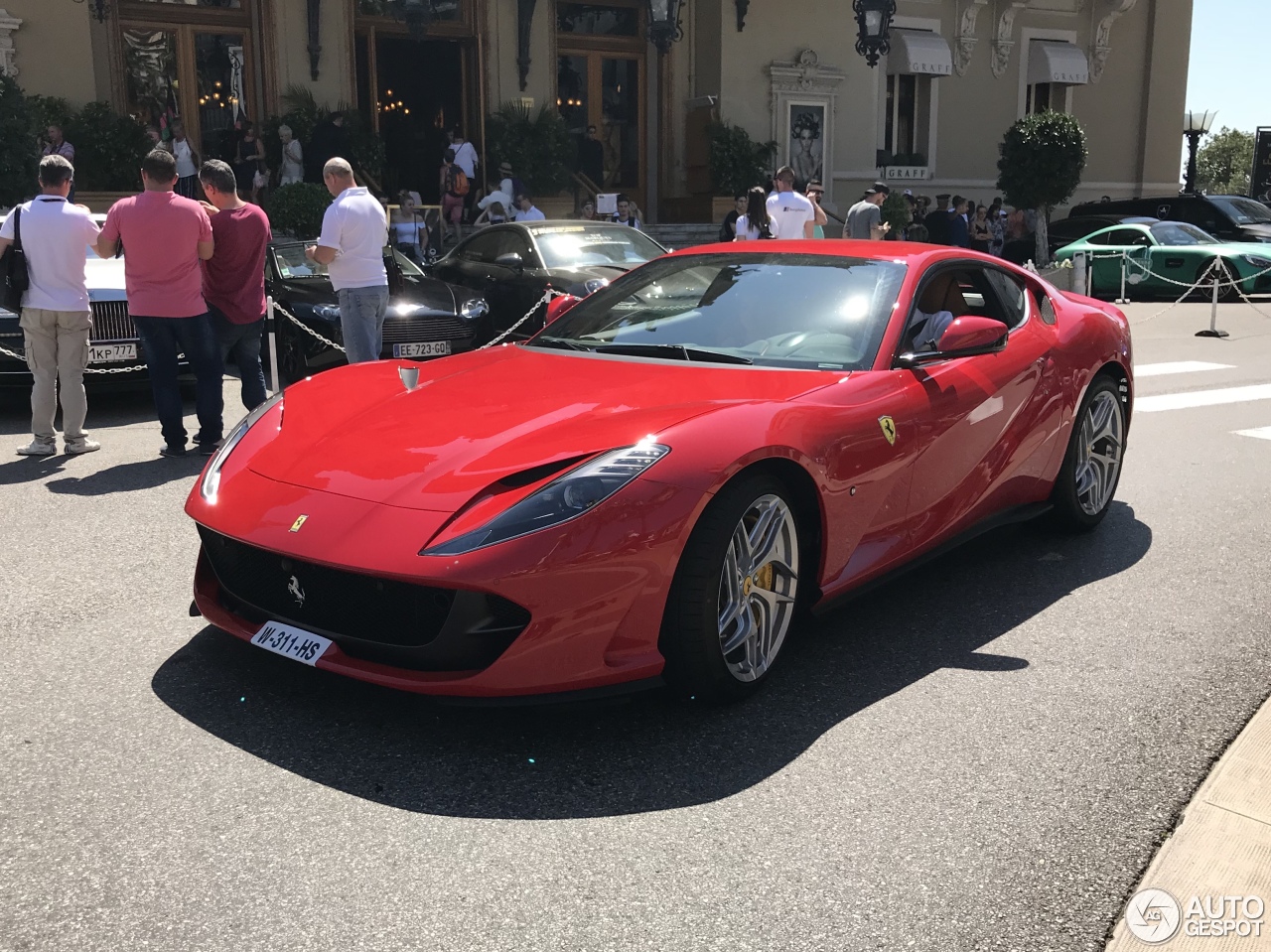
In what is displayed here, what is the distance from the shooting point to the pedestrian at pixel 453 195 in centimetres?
2050

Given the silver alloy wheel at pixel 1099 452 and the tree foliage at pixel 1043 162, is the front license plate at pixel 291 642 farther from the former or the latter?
the tree foliage at pixel 1043 162

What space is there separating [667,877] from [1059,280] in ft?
64.8

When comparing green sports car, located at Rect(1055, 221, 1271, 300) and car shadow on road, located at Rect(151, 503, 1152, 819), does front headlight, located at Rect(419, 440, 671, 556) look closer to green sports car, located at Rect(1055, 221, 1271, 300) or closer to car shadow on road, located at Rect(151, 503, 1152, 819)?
car shadow on road, located at Rect(151, 503, 1152, 819)

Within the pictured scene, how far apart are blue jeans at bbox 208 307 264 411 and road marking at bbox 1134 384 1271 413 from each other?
21.2 feet

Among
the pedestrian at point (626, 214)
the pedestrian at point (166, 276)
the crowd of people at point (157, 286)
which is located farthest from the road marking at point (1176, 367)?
the pedestrian at point (626, 214)

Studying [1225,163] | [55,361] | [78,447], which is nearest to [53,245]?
[55,361]

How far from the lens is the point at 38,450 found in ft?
25.4

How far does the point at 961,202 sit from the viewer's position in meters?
20.5

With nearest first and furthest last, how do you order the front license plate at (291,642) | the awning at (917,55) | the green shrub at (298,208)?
the front license plate at (291,642) → the green shrub at (298,208) → the awning at (917,55)

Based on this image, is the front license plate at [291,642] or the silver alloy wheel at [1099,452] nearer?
the front license plate at [291,642]

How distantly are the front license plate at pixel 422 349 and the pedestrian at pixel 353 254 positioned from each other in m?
1.48

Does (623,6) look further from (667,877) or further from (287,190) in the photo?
(667,877)

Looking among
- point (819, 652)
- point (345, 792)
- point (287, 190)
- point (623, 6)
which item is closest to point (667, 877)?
point (345, 792)

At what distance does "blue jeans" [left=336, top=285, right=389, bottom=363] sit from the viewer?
29.0ft
